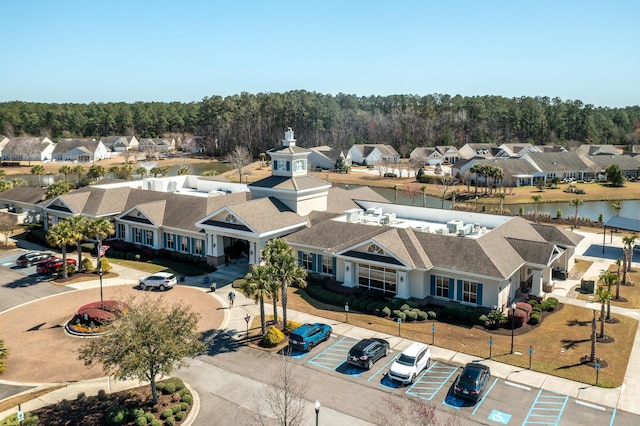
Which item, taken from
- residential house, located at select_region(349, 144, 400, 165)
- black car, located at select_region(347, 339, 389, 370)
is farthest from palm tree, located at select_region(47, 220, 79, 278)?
residential house, located at select_region(349, 144, 400, 165)

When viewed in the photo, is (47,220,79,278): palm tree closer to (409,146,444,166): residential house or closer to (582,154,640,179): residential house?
(409,146,444,166): residential house

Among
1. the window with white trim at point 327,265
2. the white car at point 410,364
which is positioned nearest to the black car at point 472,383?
the white car at point 410,364

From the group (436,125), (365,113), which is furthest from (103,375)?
(365,113)

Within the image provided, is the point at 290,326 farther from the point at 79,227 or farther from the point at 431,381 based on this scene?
the point at 79,227

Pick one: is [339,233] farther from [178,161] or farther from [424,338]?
[178,161]

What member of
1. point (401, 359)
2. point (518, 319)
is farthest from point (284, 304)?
point (518, 319)

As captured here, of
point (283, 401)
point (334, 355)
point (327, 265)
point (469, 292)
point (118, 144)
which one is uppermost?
point (118, 144)

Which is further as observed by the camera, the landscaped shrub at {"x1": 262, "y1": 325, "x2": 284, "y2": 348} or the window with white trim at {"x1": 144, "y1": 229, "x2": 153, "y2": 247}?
the window with white trim at {"x1": 144, "y1": 229, "x2": 153, "y2": 247}
